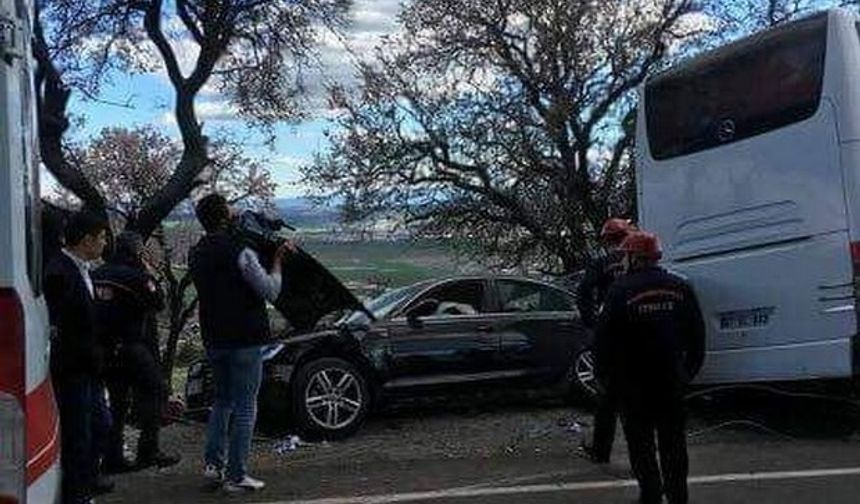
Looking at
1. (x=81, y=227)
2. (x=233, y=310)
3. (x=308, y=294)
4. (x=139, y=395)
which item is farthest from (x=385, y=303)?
(x=81, y=227)

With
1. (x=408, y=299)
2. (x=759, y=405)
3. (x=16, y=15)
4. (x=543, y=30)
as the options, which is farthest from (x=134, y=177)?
(x=16, y=15)

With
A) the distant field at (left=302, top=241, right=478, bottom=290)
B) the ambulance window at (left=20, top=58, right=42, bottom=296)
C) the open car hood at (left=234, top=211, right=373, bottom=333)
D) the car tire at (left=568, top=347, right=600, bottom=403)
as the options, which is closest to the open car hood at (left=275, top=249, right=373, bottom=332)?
the open car hood at (left=234, top=211, right=373, bottom=333)

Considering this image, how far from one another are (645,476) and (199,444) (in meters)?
4.46

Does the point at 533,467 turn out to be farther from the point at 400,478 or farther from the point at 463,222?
the point at 463,222

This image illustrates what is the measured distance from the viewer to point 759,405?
34.4 feet

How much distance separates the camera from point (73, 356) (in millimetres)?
5375

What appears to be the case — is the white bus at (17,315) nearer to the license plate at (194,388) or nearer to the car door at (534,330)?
the license plate at (194,388)

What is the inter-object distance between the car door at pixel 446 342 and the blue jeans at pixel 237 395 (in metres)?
3.09

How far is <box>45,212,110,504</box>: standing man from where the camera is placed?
5164mm

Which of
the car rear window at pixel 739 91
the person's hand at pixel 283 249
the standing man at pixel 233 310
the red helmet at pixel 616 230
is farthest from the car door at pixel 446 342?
the standing man at pixel 233 310

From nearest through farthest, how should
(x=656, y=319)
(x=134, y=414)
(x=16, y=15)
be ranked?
(x=16, y=15), (x=656, y=319), (x=134, y=414)

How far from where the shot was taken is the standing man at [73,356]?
5164mm

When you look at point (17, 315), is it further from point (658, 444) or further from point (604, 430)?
point (604, 430)

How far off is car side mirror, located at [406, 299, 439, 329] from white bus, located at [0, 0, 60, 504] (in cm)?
769
